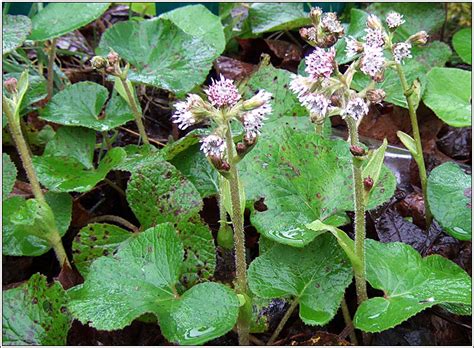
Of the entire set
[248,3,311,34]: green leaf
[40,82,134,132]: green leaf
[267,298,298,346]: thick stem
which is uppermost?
[248,3,311,34]: green leaf

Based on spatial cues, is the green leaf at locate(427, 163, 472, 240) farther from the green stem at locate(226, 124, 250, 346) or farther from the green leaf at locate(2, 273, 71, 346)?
the green leaf at locate(2, 273, 71, 346)

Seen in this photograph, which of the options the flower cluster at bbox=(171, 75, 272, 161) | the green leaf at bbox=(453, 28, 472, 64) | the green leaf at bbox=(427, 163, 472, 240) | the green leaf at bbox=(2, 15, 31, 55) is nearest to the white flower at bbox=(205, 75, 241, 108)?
the flower cluster at bbox=(171, 75, 272, 161)

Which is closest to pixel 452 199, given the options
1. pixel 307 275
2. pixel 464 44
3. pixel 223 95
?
pixel 307 275

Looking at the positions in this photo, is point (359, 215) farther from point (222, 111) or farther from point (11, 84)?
point (11, 84)

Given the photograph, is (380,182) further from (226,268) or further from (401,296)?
(226,268)

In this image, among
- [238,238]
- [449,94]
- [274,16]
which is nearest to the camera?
[238,238]
